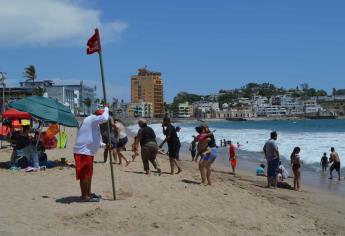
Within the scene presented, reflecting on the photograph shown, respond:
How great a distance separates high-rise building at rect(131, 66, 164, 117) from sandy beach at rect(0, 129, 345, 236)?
175 meters

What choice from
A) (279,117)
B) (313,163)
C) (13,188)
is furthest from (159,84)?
(13,188)

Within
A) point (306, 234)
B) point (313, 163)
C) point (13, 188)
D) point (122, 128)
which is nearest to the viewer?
point (306, 234)

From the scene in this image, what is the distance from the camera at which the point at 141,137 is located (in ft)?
36.6

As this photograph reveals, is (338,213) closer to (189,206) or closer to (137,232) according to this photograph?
(189,206)

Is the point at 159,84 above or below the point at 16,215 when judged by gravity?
above

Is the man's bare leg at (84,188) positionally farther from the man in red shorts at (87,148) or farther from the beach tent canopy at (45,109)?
the beach tent canopy at (45,109)

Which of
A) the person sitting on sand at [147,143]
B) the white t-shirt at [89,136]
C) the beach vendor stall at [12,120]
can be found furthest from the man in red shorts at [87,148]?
the beach vendor stall at [12,120]

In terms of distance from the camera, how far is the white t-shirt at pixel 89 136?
728 cm

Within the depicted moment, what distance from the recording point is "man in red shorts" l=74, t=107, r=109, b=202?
7273 millimetres

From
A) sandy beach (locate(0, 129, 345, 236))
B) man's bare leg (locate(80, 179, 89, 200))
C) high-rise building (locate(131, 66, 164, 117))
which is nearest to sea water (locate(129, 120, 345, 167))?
sandy beach (locate(0, 129, 345, 236))

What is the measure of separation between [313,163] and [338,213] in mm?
Result: 12590

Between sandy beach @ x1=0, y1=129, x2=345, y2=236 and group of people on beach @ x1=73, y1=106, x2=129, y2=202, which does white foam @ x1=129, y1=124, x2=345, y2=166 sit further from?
group of people on beach @ x1=73, y1=106, x2=129, y2=202

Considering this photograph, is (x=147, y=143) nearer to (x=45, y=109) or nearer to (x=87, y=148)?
(x=45, y=109)

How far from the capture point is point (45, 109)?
1182 centimetres
